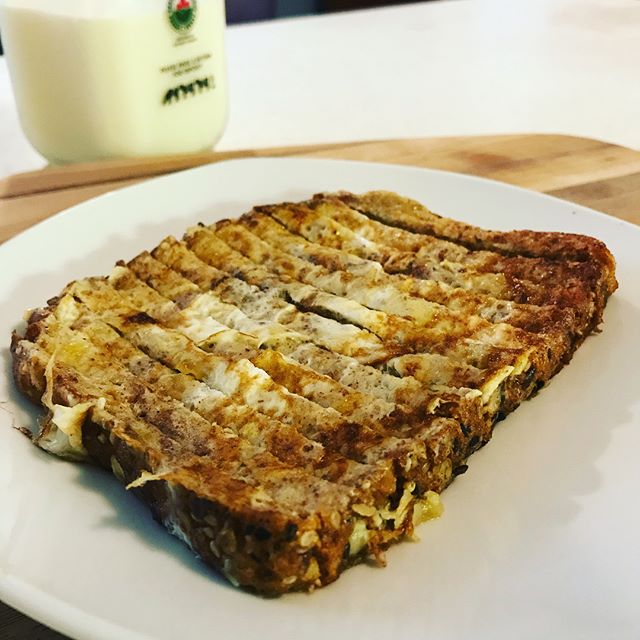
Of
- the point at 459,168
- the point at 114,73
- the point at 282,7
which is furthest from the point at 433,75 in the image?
the point at 282,7

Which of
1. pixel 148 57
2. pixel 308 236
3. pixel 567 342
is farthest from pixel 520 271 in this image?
pixel 148 57

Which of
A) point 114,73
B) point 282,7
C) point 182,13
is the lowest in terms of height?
point 282,7

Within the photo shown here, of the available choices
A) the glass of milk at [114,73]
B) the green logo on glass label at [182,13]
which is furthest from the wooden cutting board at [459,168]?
the green logo on glass label at [182,13]

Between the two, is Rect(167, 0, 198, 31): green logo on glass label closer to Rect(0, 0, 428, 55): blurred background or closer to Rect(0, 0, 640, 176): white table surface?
Rect(0, 0, 640, 176): white table surface

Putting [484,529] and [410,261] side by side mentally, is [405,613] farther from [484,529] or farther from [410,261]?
[410,261]

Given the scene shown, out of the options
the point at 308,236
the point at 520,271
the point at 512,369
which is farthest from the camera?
the point at 308,236

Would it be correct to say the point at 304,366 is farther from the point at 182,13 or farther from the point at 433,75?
the point at 433,75
